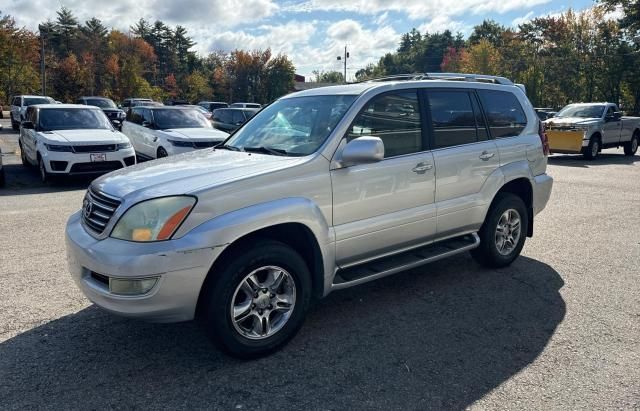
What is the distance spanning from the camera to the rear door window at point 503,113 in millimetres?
4969

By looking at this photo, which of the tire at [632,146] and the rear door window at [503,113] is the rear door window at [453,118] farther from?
the tire at [632,146]

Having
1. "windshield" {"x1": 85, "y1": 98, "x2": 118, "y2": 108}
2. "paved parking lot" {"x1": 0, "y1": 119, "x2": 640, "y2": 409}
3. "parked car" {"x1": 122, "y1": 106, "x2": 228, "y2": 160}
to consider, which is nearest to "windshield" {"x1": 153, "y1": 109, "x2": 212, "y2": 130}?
"parked car" {"x1": 122, "y1": 106, "x2": 228, "y2": 160}

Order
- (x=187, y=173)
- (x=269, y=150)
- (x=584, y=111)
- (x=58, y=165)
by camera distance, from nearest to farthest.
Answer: (x=187, y=173)
(x=269, y=150)
(x=58, y=165)
(x=584, y=111)

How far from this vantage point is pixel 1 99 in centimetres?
4231

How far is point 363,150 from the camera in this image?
3506mm

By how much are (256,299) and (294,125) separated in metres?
1.62

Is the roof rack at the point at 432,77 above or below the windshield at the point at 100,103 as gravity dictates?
below

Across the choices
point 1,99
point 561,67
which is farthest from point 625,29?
point 1,99

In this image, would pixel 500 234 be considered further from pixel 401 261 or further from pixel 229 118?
pixel 229 118

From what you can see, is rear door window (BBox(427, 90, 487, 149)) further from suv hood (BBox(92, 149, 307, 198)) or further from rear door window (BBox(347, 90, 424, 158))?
suv hood (BBox(92, 149, 307, 198))

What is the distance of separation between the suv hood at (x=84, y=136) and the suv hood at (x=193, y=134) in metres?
1.27

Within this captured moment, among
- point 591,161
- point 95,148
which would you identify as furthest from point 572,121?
point 95,148

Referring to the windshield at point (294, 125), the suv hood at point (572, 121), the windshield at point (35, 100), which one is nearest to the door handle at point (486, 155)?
the windshield at point (294, 125)

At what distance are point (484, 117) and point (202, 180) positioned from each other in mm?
3016
